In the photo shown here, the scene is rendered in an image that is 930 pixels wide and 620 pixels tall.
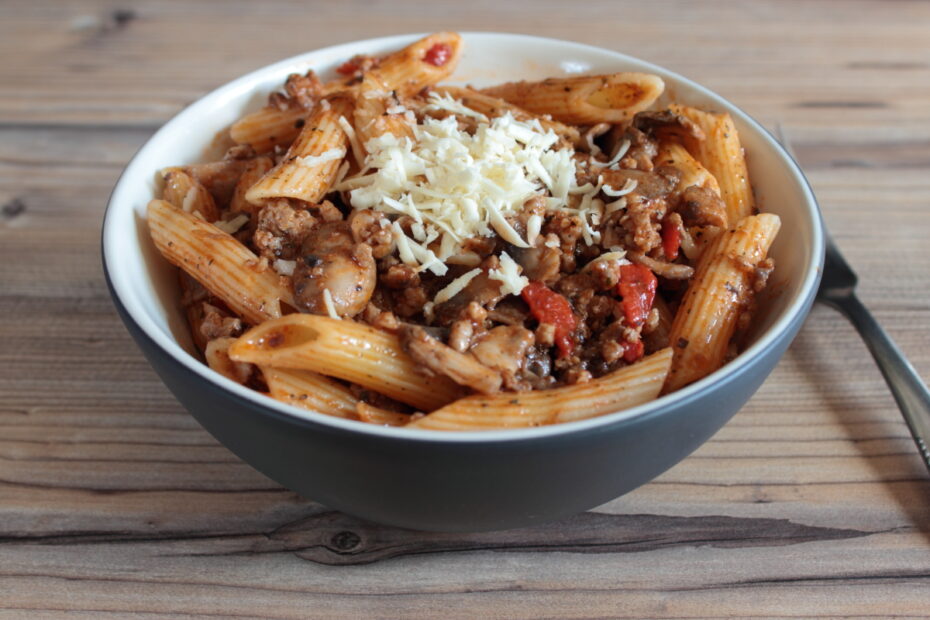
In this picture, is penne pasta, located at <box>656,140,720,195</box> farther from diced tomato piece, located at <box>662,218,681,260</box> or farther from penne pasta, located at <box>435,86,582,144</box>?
penne pasta, located at <box>435,86,582,144</box>

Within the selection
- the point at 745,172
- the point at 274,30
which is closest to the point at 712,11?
the point at 274,30

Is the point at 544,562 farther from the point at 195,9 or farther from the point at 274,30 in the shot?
the point at 195,9

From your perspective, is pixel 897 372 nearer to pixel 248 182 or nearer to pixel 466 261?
pixel 466 261

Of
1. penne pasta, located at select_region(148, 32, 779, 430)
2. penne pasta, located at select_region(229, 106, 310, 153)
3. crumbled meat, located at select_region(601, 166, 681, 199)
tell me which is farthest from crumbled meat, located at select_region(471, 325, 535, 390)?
penne pasta, located at select_region(229, 106, 310, 153)

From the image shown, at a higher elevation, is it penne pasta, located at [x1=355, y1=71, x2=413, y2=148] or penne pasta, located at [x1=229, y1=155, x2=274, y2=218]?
penne pasta, located at [x1=355, y1=71, x2=413, y2=148]

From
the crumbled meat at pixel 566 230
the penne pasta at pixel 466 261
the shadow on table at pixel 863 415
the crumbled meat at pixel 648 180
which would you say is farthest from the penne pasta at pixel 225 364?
the shadow on table at pixel 863 415

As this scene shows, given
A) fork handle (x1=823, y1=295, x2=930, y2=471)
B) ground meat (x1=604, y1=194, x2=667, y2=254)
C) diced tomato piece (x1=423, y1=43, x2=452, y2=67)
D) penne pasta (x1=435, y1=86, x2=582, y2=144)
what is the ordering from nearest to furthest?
1. ground meat (x1=604, y1=194, x2=667, y2=254)
2. fork handle (x1=823, y1=295, x2=930, y2=471)
3. penne pasta (x1=435, y1=86, x2=582, y2=144)
4. diced tomato piece (x1=423, y1=43, x2=452, y2=67)
